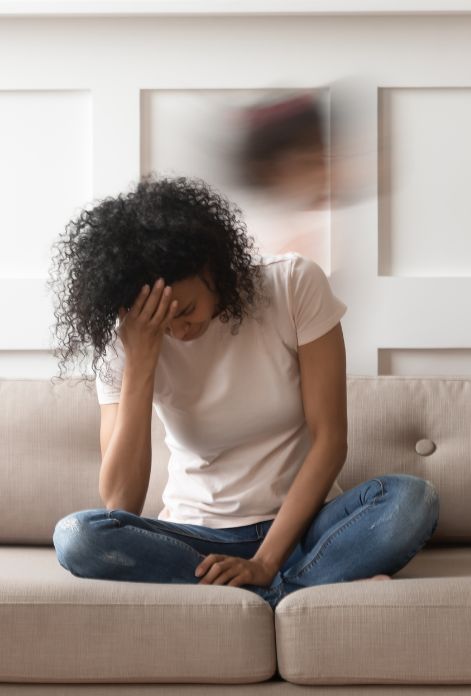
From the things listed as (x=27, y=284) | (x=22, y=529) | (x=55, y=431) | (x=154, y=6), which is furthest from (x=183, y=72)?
(x=22, y=529)

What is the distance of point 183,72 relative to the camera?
2502 millimetres

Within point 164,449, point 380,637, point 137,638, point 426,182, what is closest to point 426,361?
point 426,182

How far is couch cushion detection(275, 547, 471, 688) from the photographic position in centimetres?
156

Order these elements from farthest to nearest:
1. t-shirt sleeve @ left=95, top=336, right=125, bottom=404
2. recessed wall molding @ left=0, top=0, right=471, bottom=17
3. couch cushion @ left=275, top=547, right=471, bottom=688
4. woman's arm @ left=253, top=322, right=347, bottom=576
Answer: recessed wall molding @ left=0, top=0, right=471, bottom=17 < t-shirt sleeve @ left=95, top=336, right=125, bottom=404 < woman's arm @ left=253, top=322, right=347, bottom=576 < couch cushion @ left=275, top=547, right=471, bottom=688

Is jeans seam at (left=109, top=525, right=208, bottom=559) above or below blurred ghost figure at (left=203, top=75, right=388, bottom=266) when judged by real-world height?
below

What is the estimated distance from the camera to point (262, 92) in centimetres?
249

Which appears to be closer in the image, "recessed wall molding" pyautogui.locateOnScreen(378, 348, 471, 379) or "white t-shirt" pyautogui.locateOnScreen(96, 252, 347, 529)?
"white t-shirt" pyautogui.locateOnScreen(96, 252, 347, 529)

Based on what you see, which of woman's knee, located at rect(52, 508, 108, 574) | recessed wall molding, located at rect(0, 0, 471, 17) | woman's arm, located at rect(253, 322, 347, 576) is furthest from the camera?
recessed wall molding, located at rect(0, 0, 471, 17)

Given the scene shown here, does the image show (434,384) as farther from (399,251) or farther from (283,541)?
(283,541)

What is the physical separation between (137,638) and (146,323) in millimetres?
524

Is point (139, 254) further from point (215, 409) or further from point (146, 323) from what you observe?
point (215, 409)

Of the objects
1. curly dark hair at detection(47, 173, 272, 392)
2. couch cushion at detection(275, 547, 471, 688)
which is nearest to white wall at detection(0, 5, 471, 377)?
curly dark hair at detection(47, 173, 272, 392)

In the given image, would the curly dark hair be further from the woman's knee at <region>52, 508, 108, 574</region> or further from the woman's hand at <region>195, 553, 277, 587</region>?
the woman's hand at <region>195, 553, 277, 587</region>

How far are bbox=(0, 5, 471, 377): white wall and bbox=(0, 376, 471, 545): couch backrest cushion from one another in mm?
270
